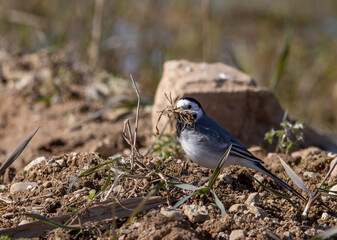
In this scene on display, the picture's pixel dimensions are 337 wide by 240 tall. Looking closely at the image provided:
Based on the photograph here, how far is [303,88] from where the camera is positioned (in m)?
8.70

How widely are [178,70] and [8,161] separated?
2.65 meters

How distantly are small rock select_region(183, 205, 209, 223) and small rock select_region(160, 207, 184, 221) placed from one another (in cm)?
5

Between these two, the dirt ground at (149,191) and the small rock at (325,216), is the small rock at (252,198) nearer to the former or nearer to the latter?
the dirt ground at (149,191)

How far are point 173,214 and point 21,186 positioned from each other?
117cm

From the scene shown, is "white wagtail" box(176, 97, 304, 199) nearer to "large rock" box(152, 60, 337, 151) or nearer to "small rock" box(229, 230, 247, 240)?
"small rock" box(229, 230, 247, 240)

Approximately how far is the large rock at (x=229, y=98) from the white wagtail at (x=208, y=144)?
1086 millimetres

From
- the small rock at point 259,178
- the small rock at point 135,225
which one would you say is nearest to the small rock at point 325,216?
the small rock at point 259,178

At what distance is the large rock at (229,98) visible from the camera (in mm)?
5008

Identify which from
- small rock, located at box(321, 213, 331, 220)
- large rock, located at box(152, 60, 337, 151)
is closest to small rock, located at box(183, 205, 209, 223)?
small rock, located at box(321, 213, 331, 220)

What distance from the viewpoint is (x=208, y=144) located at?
11.9ft

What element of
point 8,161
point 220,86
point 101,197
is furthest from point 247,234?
point 220,86

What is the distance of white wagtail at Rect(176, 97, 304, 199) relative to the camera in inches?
139

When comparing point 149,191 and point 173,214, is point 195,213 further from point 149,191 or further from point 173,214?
point 149,191

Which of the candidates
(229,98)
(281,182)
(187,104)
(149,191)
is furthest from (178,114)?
(229,98)
